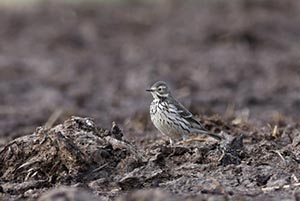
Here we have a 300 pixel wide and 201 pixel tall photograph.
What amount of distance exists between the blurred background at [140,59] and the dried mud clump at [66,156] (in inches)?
101

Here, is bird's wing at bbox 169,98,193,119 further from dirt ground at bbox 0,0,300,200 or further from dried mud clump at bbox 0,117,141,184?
dried mud clump at bbox 0,117,141,184

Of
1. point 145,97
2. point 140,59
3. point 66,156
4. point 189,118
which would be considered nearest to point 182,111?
point 189,118

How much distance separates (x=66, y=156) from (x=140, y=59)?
12.2 metres

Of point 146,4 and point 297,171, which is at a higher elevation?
point 146,4

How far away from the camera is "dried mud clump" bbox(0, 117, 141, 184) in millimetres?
8477

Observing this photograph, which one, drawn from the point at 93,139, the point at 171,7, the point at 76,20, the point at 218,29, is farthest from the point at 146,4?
the point at 93,139

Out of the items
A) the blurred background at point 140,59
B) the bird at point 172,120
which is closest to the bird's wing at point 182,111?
the bird at point 172,120

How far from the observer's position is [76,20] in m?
25.5

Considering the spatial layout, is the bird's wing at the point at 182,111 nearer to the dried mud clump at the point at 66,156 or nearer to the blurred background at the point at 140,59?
the blurred background at the point at 140,59

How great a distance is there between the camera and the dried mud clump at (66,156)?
848 cm

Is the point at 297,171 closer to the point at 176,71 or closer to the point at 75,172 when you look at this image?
the point at 75,172

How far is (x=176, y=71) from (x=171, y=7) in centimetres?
977

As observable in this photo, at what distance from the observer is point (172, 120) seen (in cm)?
1081

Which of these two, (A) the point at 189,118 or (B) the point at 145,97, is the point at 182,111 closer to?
(A) the point at 189,118
